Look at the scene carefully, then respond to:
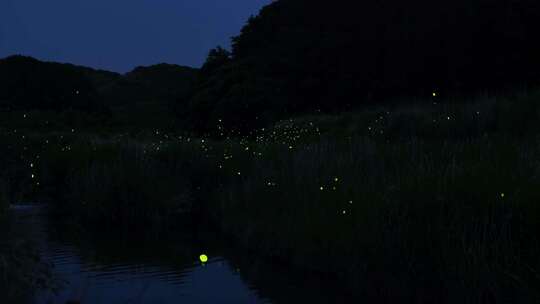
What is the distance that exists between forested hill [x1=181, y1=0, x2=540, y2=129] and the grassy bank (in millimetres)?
6146

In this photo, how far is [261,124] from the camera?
3234 cm

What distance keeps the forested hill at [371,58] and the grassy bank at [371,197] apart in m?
6.15

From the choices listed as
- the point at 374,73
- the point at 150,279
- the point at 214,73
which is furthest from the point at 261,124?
the point at 150,279

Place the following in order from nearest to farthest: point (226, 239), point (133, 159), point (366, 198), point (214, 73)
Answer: point (366, 198), point (226, 239), point (133, 159), point (214, 73)

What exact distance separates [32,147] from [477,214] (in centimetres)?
1686

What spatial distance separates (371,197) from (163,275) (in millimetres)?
3177

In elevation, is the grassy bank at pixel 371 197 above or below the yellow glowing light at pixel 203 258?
above

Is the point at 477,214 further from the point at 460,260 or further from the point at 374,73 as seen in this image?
the point at 374,73

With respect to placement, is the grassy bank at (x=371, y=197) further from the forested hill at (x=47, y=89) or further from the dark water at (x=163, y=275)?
the forested hill at (x=47, y=89)

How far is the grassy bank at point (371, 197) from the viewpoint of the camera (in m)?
6.61

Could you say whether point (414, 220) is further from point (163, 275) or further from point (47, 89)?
point (47, 89)

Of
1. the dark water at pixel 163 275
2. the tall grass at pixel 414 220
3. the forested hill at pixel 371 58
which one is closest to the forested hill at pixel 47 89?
the forested hill at pixel 371 58

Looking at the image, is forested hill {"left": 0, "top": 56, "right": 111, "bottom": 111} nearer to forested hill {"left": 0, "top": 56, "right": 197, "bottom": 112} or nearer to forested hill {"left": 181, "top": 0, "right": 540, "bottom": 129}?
forested hill {"left": 0, "top": 56, "right": 197, "bottom": 112}

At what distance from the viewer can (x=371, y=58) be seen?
2761cm
